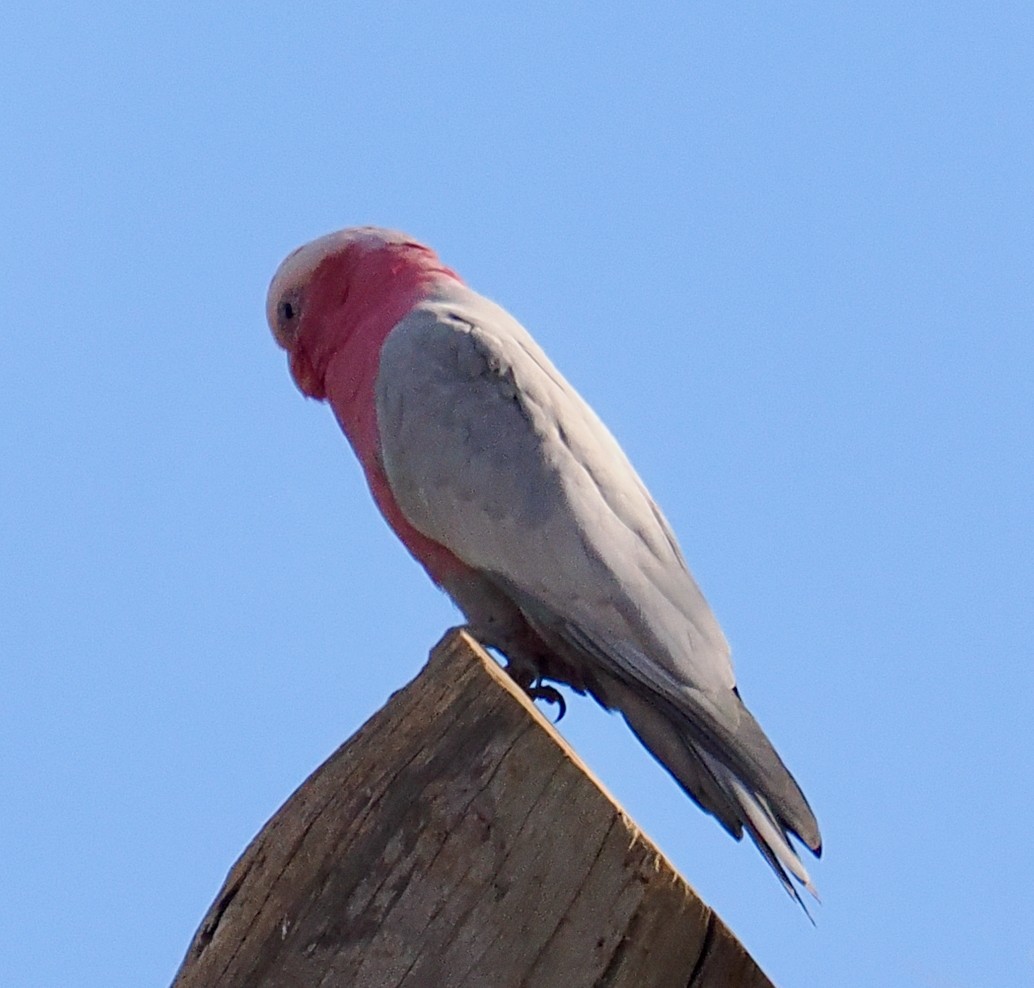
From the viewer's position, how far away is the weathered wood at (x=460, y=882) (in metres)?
1.92

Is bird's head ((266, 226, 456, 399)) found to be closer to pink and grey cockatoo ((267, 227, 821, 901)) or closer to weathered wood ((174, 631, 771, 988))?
pink and grey cockatoo ((267, 227, 821, 901))

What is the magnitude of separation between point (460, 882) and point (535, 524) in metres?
1.84

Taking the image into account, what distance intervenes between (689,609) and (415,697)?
1718 mm

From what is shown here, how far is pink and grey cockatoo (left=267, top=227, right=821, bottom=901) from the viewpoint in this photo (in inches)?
133

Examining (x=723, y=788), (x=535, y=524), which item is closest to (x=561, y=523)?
(x=535, y=524)

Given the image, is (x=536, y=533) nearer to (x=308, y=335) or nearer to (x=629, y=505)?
(x=629, y=505)

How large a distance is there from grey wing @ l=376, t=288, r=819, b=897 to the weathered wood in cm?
125

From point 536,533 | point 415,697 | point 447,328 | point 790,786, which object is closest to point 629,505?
point 536,533

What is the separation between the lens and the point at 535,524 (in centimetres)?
373

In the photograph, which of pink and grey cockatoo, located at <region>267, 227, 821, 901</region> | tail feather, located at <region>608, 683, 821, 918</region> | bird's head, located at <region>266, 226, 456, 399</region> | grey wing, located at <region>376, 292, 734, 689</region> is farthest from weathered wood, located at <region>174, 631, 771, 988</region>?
bird's head, located at <region>266, 226, 456, 399</region>

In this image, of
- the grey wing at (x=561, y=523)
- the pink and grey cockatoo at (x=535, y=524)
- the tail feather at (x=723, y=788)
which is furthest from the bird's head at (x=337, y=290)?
the tail feather at (x=723, y=788)

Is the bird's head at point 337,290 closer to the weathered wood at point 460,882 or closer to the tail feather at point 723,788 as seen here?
the tail feather at point 723,788

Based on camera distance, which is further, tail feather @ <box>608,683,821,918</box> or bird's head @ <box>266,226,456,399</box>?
bird's head @ <box>266,226,456,399</box>

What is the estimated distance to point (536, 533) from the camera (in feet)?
12.2
